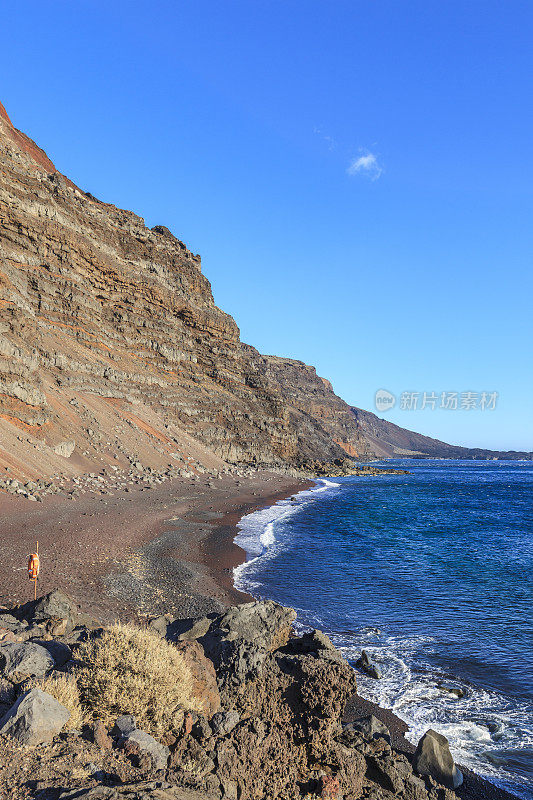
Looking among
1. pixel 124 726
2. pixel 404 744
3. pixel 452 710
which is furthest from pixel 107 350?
pixel 124 726

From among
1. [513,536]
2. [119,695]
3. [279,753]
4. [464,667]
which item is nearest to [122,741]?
[119,695]

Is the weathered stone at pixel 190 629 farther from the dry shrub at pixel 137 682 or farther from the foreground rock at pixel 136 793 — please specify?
the foreground rock at pixel 136 793

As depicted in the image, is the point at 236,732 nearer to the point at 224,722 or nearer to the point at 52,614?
the point at 224,722

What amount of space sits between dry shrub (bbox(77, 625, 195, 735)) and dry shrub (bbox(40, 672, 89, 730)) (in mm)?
177

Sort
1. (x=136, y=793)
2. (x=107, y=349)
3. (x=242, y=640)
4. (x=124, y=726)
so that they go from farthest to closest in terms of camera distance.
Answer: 1. (x=107, y=349)
2. (x=242, y=640)
3. (x=124, y=726)
4. (x=136, y=793)

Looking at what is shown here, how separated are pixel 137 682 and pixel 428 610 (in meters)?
13.7

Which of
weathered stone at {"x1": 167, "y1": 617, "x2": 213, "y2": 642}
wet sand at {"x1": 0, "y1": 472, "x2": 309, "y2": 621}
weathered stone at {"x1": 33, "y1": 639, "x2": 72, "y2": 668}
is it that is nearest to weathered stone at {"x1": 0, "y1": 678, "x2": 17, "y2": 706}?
weathered stone at {"x1": 33, "y1": 639, "x2": 72, "y2": 668}

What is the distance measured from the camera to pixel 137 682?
5859 mm

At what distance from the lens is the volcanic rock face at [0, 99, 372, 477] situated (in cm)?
3522

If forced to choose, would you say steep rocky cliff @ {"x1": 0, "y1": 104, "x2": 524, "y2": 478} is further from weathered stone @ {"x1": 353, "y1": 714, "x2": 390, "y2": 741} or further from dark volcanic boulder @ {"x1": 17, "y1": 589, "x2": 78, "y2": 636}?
weathered stone @ {"x1": 353, "y1": 714, "x2": 390, "y2": 741}

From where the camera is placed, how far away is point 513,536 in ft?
113

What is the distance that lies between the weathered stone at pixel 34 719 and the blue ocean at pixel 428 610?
23.6ft

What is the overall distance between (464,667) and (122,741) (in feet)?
33.8

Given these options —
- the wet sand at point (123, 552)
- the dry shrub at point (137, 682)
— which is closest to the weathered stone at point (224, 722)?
the dry shrub at point (137, 682)
